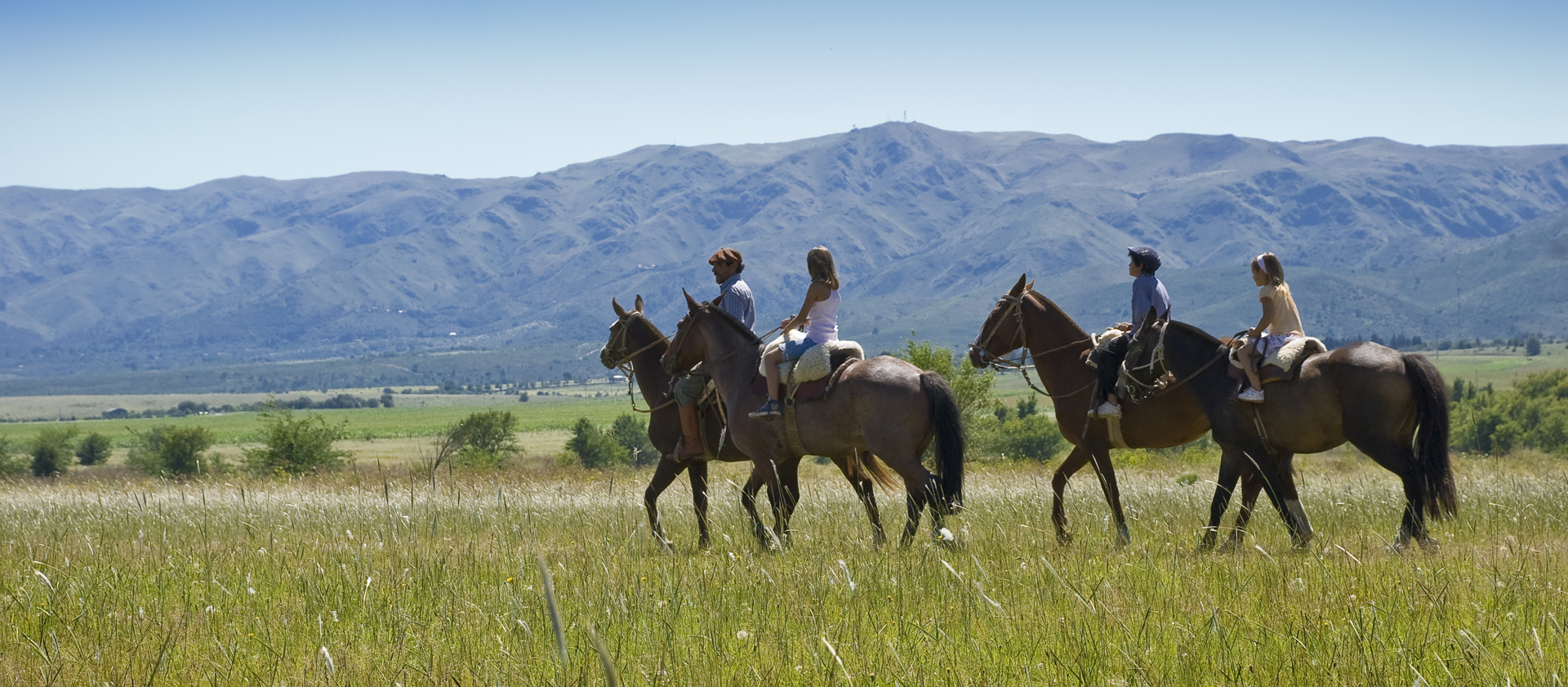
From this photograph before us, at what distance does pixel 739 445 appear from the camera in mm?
10984

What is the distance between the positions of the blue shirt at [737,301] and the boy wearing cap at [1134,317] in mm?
3561

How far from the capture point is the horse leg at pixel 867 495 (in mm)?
9828

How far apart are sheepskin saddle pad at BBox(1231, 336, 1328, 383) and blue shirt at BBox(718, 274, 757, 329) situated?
4.79 meters

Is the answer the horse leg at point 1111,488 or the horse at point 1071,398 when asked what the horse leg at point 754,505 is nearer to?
the horse at point 1071,398

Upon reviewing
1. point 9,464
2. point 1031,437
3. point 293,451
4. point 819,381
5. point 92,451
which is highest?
point 819,381

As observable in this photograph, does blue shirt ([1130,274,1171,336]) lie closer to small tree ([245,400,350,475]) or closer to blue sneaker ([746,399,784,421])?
blue sneaker ([746,399,784,421])

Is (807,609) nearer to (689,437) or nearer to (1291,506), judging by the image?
(689,437)

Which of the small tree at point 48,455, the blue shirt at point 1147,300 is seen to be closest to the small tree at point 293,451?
the small tree at point 48,455

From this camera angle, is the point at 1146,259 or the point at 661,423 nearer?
the point at 1146,259

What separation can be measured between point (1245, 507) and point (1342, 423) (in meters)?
1.13

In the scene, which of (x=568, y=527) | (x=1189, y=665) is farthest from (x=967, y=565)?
(x=568, y=527)

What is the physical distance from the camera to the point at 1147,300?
1130 cm

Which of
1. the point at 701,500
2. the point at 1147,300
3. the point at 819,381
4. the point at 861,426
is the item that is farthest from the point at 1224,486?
the point at 701,500

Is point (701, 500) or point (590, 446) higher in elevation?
point (701, 500)
